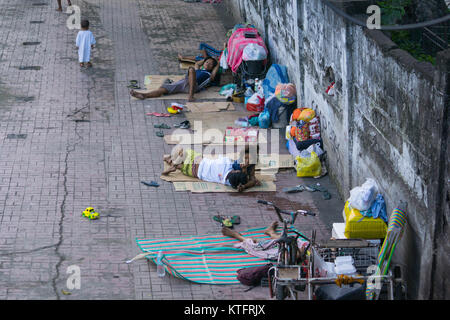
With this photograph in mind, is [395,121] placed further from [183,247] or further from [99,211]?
[99,211]

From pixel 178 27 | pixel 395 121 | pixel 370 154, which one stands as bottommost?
pixel 178 27

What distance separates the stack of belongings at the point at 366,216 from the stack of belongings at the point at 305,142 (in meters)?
2.69

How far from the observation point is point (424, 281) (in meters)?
8.12

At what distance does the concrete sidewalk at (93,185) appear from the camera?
30.0 feet

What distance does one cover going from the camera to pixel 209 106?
15.2 m

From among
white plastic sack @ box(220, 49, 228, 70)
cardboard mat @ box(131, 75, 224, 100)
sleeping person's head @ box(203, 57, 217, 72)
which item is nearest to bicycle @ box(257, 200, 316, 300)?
cardboard mat @ box(131, 75, 224, 100)

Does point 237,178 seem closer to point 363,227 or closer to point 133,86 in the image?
point 363,227

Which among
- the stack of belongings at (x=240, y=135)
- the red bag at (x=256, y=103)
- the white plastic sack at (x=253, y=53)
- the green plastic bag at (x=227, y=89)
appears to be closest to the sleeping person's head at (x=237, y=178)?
the stack of belongings at (x=240, y=135)

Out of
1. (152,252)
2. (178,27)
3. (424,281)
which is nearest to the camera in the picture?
(424,281)

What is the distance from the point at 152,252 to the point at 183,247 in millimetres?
442

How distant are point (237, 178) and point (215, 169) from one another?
1.52ft

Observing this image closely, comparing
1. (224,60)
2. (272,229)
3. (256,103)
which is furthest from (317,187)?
(224,60)

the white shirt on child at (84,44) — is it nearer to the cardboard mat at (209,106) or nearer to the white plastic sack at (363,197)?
the cardboard mat at (209,106)

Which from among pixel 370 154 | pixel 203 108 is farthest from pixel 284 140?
pixel 370 154
